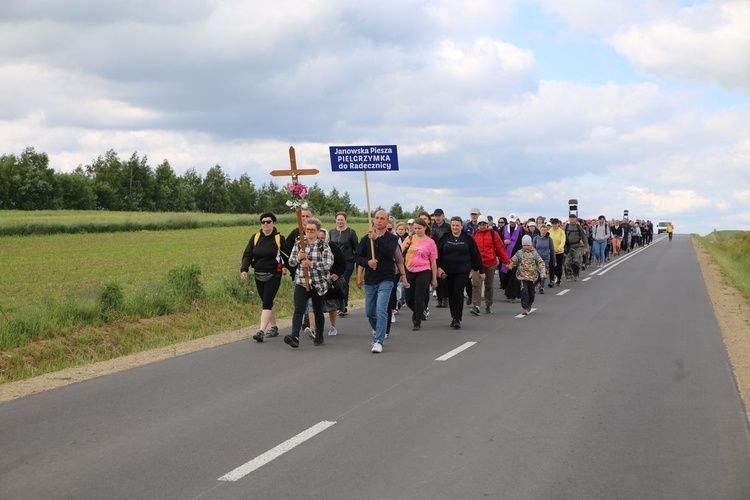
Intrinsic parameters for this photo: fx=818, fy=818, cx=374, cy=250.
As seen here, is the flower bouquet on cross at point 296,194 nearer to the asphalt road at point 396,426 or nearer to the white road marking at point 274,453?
the asphalt road at point 396,426

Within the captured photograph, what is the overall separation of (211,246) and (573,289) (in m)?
30.1

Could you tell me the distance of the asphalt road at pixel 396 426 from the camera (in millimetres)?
5309

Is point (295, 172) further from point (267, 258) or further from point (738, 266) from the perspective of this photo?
point (738, 266)

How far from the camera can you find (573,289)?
2247 centimetres

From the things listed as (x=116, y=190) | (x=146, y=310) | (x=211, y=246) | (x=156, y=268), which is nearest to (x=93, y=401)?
(x=146, y=310)

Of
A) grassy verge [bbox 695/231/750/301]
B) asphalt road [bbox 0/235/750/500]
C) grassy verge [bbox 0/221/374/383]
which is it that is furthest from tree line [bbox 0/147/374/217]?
asphalt road [bbox 0/235/750/500]

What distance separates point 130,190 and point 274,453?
131m

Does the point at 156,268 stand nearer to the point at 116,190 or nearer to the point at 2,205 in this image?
the point at 2,205

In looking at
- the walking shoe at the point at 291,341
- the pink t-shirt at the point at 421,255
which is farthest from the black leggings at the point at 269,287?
the pink t-shirt at the point at 421,255

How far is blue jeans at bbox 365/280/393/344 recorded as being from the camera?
11195mm

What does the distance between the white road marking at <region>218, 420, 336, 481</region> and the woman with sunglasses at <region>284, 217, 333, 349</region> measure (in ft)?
15.5

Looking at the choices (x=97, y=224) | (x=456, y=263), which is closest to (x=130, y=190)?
(x=97, y=224)

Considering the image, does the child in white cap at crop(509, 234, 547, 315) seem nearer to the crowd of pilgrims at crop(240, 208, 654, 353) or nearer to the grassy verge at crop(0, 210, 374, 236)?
the crowd of pilgrims at crop(240, 208, 654, 353)

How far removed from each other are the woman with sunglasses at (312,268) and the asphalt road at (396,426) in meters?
0.52
